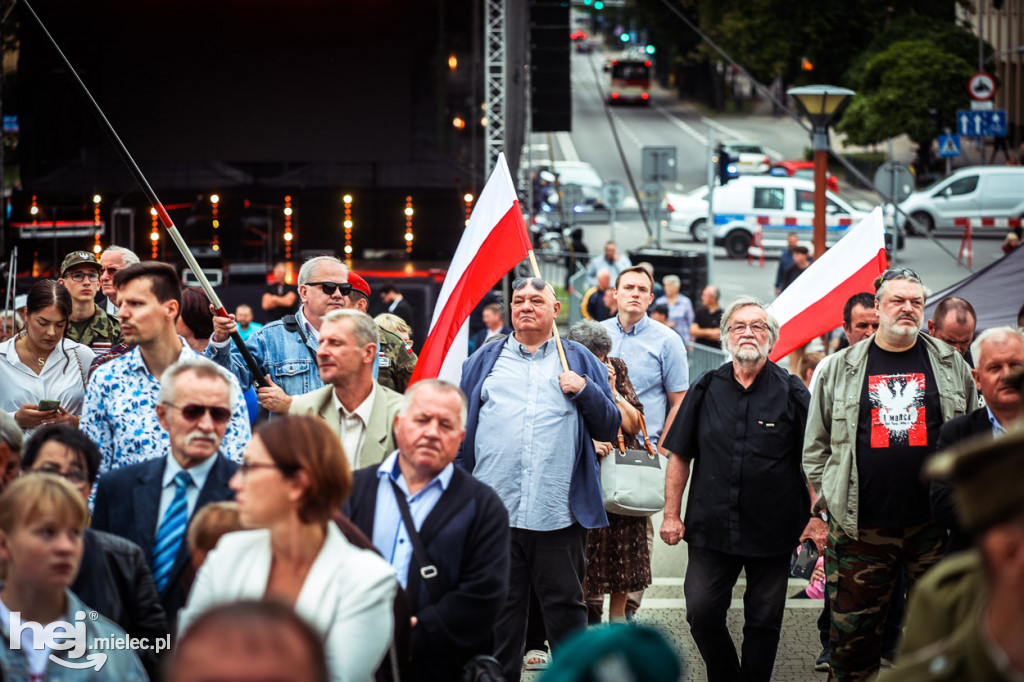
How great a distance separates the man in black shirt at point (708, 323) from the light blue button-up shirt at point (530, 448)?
10.3 metres

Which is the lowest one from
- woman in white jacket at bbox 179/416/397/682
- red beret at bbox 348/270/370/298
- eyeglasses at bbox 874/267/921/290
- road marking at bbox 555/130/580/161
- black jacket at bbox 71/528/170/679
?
black jacket at bbox 71/528/170/679

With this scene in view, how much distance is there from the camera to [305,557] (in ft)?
11.1

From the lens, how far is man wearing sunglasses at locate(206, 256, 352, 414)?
601 cm

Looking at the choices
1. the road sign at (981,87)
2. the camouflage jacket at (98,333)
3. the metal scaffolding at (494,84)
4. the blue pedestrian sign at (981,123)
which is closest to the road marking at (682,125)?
the blue pedestrian sign at (981,123)

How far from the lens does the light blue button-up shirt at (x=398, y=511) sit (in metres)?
4.09

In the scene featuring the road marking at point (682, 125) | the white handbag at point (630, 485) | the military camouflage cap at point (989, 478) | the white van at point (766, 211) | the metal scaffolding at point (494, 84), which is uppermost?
the road marking at point (682, 125)

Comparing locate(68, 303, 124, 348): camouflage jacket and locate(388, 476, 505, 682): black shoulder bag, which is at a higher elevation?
locate(68, 303, 124, 348): camouflage jacket

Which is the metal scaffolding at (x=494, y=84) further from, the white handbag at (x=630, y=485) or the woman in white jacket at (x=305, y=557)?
the woman in white jacket at (x=305, y=557)

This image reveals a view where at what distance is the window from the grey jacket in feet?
86.8

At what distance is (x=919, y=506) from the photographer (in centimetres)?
565

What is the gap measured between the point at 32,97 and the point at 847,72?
32731 mm

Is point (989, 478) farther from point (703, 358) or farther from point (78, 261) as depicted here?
point (703, 358)

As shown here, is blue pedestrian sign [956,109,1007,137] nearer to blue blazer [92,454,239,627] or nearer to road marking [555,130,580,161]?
road marking [555,130,580,161]

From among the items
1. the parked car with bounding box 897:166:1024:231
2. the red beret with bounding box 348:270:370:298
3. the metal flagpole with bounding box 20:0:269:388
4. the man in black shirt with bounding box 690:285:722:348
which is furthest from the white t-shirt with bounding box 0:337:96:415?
the parked car with bounding box 897:166:1024:231
